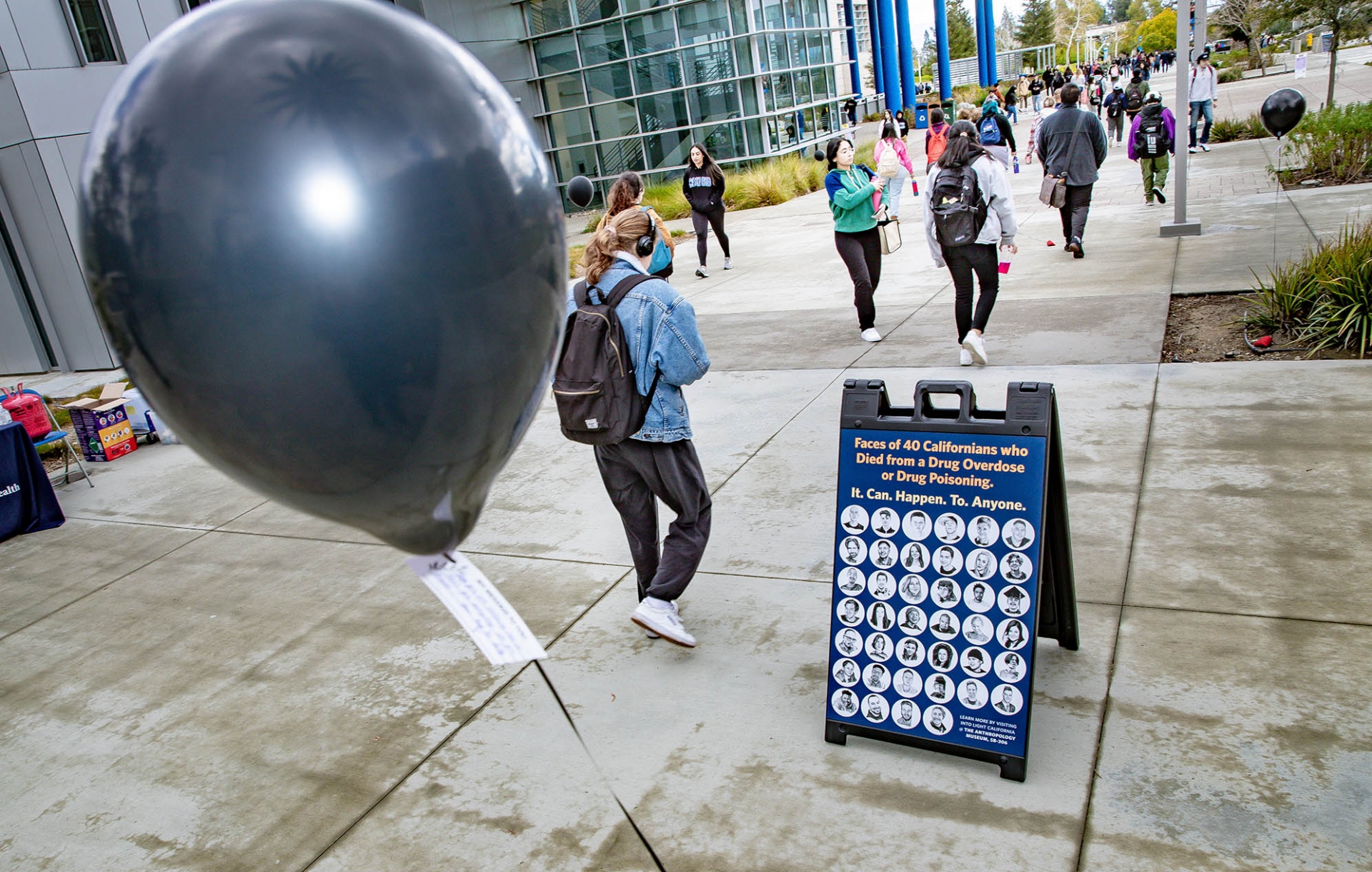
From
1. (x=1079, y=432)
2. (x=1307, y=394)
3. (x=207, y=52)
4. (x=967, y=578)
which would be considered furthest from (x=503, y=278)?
(x=1307, y=394)

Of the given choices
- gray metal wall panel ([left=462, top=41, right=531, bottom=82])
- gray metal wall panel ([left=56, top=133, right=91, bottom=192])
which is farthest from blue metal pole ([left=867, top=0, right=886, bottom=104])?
gray metal wall panel ([left=56, top=133, right=91, bottom=192])

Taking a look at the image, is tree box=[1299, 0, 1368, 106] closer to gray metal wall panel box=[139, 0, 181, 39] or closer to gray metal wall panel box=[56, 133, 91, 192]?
gray metal wall panel box=[139, 0, 181, 39]

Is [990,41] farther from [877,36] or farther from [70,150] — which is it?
[70,150]

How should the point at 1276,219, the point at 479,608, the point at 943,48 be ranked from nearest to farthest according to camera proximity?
the point at 479,608, the point at 1276,219, the point at 943,48

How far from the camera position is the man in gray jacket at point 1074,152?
31.1ft

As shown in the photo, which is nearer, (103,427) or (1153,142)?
(103,427)

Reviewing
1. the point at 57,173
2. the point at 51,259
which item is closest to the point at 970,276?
the point at 57,173

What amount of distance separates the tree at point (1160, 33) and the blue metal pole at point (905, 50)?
56437mm

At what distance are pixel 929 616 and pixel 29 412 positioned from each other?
784cm

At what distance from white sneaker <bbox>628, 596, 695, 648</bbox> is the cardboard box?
6.77 metres

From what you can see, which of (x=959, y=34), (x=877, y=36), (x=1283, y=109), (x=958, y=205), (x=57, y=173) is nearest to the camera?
(x=958, y=205)

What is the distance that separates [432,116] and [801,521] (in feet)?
13.4

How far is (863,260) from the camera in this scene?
25.2 feet

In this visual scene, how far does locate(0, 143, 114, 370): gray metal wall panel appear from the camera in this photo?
11.6 metres
